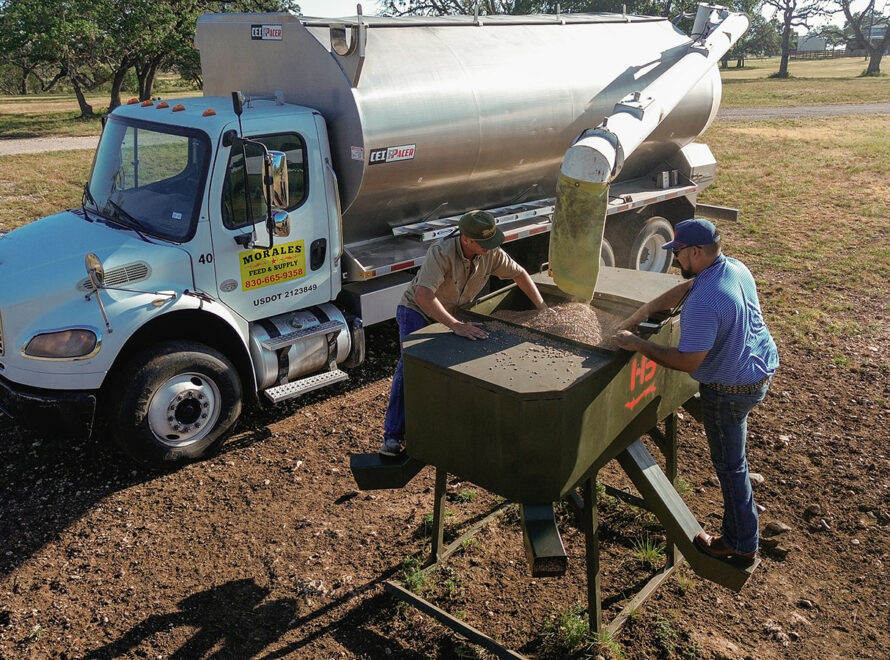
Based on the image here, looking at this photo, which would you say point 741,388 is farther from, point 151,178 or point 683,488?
point 151,178

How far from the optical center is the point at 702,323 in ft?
11.9

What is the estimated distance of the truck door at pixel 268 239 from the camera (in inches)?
225

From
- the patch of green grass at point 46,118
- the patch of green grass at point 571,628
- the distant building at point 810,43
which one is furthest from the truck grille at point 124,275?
the distant building at point 810,43

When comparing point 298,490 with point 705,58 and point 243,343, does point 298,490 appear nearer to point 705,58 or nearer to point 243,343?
point 243,343

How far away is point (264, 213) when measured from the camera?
589cm

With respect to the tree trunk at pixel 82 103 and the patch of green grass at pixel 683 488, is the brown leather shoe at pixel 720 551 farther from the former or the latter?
the tree trunk at pixel 82 103

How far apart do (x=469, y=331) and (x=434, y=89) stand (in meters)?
3.42

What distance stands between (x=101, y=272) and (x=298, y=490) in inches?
80.8

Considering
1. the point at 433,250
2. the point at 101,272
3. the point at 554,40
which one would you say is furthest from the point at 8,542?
the point at 554,40

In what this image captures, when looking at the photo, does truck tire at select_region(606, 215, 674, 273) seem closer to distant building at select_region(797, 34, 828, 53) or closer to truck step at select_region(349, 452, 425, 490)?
truck step at select_region(349, 452, 425, 490)

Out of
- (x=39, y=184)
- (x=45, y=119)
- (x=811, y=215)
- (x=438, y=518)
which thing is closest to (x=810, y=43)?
(x=45, y=119)

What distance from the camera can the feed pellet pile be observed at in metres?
4.23

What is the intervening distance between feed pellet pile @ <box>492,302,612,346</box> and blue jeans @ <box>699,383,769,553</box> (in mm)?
691

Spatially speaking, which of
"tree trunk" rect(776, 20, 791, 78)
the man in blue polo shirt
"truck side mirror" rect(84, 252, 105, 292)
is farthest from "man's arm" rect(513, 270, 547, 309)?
"tree trunk" rect(776, 20, 791, 78)
